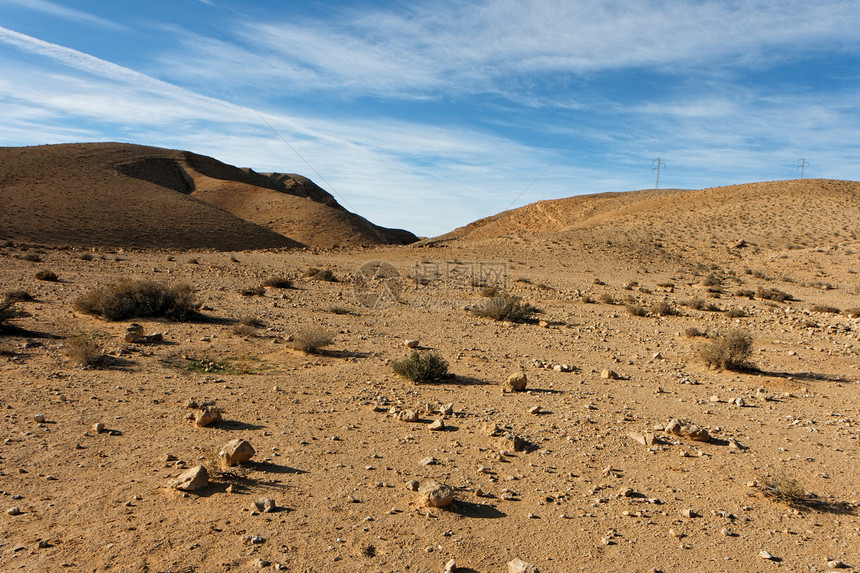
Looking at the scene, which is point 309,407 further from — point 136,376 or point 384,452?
point 136,376

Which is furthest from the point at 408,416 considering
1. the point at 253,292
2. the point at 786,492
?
the point at 253,292

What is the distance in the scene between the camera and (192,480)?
4.82m

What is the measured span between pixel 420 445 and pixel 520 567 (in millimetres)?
2383

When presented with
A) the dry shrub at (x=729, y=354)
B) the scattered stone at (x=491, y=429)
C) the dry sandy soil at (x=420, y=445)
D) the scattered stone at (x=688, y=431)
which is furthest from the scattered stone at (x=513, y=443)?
the dry shrub at (x=729, y=354)

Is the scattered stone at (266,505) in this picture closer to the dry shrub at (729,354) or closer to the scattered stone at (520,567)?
the scattered stone at (520,567)

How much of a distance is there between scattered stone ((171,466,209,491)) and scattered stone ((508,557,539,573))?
2.73 meters

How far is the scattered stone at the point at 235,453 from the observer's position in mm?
5324

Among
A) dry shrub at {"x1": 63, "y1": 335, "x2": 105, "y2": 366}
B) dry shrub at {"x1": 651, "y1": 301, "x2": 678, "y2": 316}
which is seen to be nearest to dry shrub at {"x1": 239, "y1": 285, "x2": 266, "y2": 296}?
dry shrub at {"x1": 63, "y1": 335, "x2": 105, "y2": 366}

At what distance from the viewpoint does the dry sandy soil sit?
4238mm

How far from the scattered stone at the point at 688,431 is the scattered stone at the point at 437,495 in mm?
3262

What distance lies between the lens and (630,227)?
42.1 m

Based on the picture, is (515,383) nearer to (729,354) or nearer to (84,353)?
(729,354)

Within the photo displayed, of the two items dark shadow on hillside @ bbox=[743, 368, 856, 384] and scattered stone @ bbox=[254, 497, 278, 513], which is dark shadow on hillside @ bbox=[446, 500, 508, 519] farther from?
dark shadow on hillside @ bbox=[743, 368, 856, 384]

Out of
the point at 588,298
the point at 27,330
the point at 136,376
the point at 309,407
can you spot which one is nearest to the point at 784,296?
the point at 588,298
